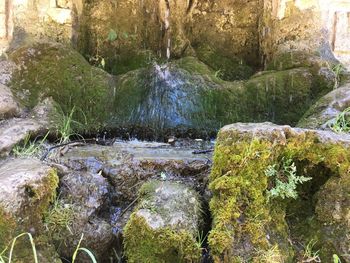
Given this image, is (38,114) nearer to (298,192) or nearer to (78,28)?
(78,28)

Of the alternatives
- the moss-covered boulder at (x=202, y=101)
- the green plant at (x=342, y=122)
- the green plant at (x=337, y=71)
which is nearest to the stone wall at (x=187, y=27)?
the green plant at (x=337, y=71)

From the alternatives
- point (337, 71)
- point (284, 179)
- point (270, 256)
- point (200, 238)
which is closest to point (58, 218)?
point (200, 238)

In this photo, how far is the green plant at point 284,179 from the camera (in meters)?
2.08

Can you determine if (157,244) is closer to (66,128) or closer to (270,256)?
(270,256)

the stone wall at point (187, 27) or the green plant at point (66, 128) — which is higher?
the stone wall at point (187, 27)

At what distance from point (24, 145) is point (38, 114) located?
0.56 m

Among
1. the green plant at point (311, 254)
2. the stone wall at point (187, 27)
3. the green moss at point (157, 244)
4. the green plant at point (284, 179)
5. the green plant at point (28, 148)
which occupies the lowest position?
the green plant at point (311, 254)

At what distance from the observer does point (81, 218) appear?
2.25 m

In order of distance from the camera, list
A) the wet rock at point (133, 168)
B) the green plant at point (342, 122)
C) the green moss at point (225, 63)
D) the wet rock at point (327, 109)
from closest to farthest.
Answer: the wet rock at point (133, 168)
the green plant at point (342, 122)
the wet rock at point (327, 109)
the green moss at point (225, 63)

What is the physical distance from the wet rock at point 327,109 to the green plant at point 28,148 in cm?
180

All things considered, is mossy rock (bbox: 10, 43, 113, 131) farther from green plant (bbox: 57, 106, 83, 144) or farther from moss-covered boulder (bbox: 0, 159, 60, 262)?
moss-covered boulder (bbox: 0, 159, 60, 262)

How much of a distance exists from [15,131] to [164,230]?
1.47 m

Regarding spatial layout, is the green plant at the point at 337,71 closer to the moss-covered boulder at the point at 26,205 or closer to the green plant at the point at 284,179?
the green plant at the point at 284,179

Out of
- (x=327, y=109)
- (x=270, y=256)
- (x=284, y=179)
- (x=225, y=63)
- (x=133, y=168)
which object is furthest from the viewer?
(x=225, y=63)
